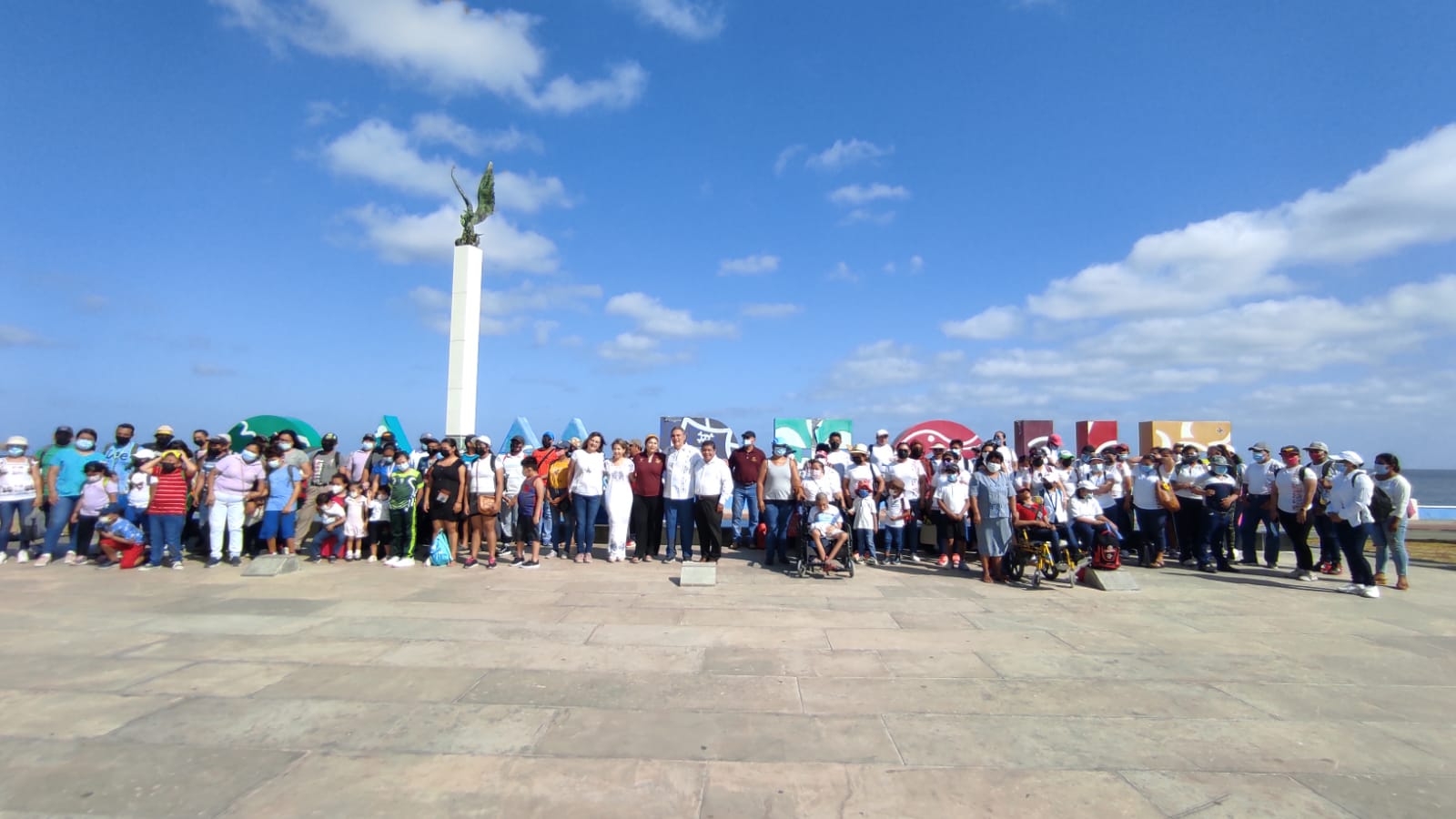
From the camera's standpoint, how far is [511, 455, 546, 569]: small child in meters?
9.04

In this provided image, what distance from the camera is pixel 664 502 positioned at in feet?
32.5

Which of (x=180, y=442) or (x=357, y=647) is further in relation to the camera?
(x=180, y=442)

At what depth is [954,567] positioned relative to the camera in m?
9.35

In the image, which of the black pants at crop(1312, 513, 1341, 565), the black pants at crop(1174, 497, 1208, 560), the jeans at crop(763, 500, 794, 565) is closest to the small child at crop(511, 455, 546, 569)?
the jeans at crop(763, 500, 794, 565)

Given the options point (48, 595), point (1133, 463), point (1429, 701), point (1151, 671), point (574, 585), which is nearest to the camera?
point (1429, 701)

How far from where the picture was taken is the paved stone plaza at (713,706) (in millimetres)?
3066

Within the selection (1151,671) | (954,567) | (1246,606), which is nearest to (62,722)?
(1151,671)

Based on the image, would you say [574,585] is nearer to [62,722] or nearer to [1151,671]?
[62,722]

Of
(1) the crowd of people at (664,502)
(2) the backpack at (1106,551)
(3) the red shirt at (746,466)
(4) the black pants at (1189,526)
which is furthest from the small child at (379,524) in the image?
(4) the black pants at (1189,526)

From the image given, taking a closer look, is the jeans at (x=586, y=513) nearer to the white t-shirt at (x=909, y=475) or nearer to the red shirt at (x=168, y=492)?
the white t-shirt at (x=909, y=475)

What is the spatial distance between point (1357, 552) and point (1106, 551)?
7.97ft

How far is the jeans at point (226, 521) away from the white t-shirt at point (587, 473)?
402 centimetres

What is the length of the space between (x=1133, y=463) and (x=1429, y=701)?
246 inches

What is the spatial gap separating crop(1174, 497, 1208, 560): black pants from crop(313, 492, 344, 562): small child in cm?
1092
